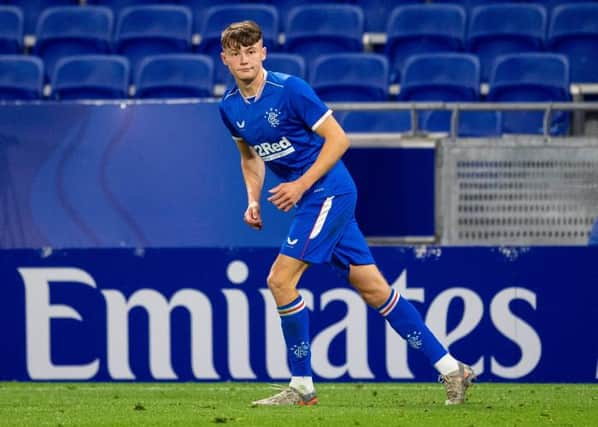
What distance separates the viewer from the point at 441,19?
12.8 m

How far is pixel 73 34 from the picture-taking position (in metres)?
13.2

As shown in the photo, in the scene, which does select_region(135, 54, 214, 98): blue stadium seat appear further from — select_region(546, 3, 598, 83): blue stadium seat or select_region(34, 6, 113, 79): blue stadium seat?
select_region(546, 3, 598, 83): blue stadium seat

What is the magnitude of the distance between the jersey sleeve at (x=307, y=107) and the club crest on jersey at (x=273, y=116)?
76 mm

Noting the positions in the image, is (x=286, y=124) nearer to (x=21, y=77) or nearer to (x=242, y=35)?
(x=242, y=35)

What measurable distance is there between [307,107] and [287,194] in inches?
17.1

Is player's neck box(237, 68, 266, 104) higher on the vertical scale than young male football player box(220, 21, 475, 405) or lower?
higher

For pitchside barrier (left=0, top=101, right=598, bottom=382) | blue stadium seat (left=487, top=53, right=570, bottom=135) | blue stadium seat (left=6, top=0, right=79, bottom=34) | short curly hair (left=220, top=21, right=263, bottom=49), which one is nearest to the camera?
short curly hair (left=220, top=21, right=263, bottom=49)

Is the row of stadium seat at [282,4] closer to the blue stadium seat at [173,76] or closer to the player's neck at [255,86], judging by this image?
the blue stadium seat at [173,76]

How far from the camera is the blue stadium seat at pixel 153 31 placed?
13.2m

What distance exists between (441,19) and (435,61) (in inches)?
37.5

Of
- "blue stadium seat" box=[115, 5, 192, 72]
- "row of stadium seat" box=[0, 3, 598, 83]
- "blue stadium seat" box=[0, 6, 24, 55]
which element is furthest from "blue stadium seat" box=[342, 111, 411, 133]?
"blue stadium seat" box=[0, 6, 24, 55]

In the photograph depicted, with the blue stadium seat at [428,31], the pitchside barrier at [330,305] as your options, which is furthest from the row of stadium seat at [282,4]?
the pitchside barrier at [330,305]

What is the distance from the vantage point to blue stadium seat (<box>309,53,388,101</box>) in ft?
39.1

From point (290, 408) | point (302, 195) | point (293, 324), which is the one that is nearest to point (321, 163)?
point (302, 195)
